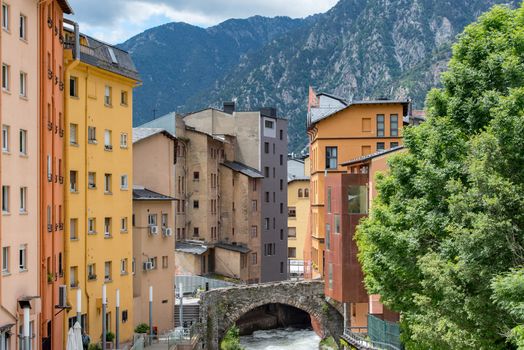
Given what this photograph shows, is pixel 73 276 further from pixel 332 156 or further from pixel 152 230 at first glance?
pixel 332 156

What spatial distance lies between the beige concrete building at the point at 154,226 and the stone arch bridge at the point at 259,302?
4254mm

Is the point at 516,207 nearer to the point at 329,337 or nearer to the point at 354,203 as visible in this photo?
the point at 354,203

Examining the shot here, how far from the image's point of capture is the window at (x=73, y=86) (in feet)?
156

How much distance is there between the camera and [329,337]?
66.4 meters

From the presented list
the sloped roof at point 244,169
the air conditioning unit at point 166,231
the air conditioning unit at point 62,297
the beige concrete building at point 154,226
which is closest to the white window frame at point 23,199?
the air conditioning unit at point 62,297

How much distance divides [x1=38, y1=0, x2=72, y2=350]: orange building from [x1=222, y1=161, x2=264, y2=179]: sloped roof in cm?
4882

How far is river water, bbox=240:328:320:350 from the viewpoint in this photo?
8069cm

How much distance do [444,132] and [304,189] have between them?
90.9m

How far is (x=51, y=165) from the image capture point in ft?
137

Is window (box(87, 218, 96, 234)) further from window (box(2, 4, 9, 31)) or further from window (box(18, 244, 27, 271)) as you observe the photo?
window (box(2, 4, 9, 31))

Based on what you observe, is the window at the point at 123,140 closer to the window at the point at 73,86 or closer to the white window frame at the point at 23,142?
the window at the point at 73,86

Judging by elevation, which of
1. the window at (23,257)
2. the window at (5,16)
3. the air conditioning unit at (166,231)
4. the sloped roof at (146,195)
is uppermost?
the window at (5,16)

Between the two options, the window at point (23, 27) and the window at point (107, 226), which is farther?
the window at point (107, 226)

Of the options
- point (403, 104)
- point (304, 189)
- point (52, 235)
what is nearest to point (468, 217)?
point (52, 235)
